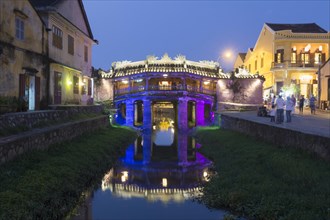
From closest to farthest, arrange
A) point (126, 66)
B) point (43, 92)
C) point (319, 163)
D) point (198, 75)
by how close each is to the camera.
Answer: point (319, 163)
point (43, 92)
point (198, 75)
point (126, 66)

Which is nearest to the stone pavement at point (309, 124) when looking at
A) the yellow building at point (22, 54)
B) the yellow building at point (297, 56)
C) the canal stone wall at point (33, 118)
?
the canal stone wall at point (33, 118)

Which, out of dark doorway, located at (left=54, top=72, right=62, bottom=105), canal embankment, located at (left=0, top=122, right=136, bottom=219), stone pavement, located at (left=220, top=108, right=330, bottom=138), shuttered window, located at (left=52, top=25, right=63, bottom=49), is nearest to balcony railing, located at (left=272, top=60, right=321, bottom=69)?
stone pavement, located at (left=220, top=108, right=330, bottom=138)

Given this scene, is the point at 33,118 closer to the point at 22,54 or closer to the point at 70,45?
the point at 22,54

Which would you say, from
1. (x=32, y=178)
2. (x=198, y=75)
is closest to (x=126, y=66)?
(x=198, y=75)

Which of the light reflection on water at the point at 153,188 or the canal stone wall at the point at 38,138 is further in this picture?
the light reflection on water at the point at 153,188

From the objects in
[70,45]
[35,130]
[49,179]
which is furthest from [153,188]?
[70,45]

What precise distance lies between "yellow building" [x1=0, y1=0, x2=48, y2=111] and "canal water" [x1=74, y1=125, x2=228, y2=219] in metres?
5.90

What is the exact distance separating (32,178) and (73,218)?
64.2 inches

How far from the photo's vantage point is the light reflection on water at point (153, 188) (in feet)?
39.1

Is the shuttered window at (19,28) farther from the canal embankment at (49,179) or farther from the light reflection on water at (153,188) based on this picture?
the light reflection on water at (153,188)

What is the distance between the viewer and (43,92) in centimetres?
2309

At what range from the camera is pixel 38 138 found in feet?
46.0

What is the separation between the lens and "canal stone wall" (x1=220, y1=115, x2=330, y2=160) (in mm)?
12501

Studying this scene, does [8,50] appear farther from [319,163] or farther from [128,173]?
[319,163]
